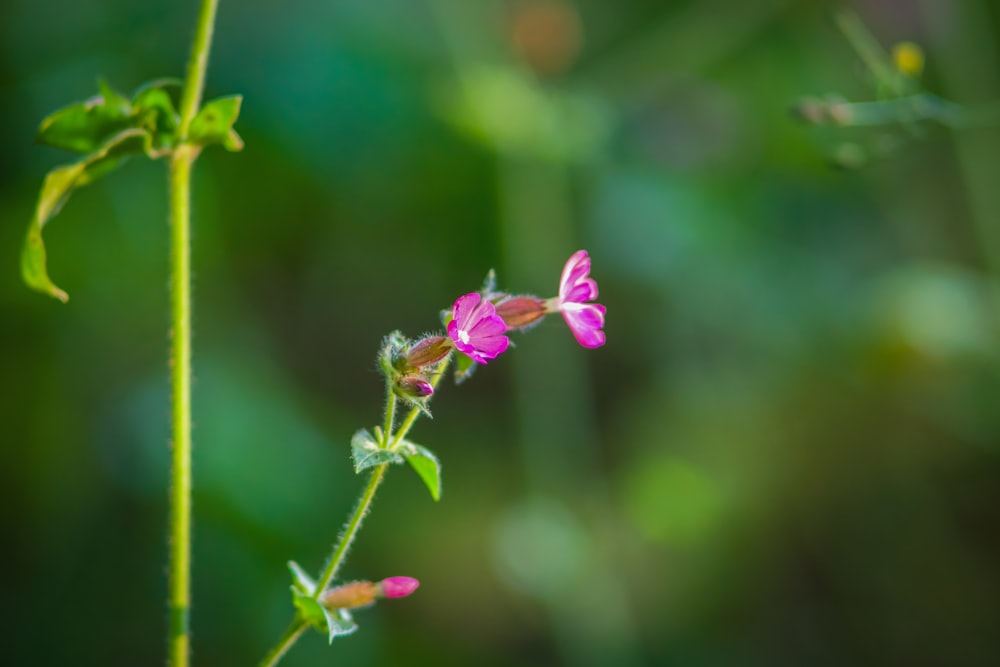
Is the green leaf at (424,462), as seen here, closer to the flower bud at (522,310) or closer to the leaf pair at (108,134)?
the flower bud at (522,310)

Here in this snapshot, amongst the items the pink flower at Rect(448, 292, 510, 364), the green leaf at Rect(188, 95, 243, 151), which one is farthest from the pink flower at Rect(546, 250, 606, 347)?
the green leaf at Rect(188, 95, 243, 151)

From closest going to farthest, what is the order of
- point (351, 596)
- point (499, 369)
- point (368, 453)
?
point (368, 453)
point (351, 596)
point (499, 369)

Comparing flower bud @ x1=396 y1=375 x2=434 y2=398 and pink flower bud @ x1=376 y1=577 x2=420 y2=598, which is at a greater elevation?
flower bud @ x1=396 y1=375 x2=434 y2=398

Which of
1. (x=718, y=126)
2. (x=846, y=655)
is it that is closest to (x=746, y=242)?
(x=718, y=126)

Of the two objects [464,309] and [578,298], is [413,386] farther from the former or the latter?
[578,298]

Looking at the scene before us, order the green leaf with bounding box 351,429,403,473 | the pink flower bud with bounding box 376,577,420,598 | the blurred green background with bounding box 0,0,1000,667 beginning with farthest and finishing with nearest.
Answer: the blurred green background with bounding box 0,0,1000,667
the pink flower bud with bounding box 376,577,420,598
the green leaf with bounding box 351,429,403,473

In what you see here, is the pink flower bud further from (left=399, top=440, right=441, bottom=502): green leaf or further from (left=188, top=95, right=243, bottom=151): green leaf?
(left=188, top=95, right=243, bottom=151): green leaf

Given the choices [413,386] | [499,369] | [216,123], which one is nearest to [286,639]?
[413,386]

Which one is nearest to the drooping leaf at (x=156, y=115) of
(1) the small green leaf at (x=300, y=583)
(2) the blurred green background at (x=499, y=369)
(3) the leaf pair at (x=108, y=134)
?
(3) the leaf pair at (x=108, y=134)
